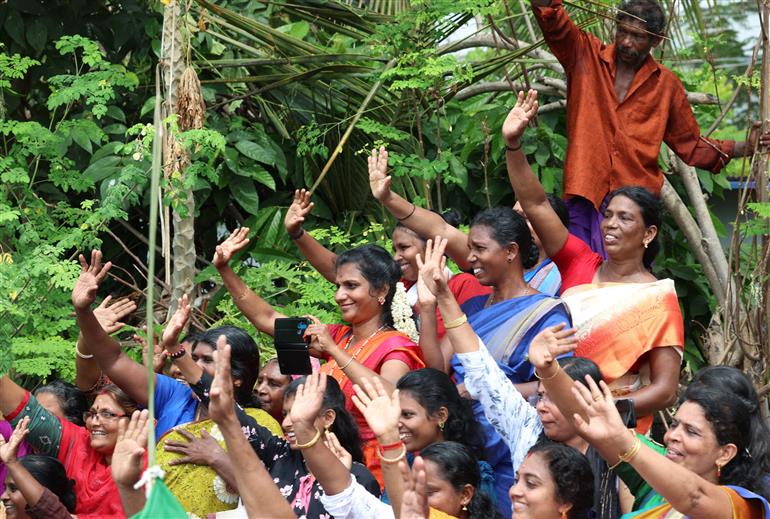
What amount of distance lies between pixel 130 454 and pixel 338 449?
850 millimetres

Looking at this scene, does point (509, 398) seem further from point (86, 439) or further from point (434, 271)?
point (86, 439)

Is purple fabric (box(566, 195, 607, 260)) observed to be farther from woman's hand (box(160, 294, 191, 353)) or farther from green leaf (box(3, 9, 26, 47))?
green leaf (box(3, 9, 26, 47))

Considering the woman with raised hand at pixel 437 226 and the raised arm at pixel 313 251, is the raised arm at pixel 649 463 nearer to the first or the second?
the woman with raised hand at pixel 437 226

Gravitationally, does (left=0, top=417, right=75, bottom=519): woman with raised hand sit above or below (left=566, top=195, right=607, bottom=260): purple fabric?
below

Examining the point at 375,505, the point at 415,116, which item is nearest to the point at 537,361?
the point at 375,505

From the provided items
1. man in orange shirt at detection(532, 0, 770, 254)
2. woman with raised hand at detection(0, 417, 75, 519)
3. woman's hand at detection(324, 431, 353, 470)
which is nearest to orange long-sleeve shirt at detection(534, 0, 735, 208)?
man in orange shirt at detection(532, 0, 770, 254)

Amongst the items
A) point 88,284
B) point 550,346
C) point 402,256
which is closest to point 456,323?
point 550,346

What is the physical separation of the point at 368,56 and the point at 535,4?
1791 millimetres

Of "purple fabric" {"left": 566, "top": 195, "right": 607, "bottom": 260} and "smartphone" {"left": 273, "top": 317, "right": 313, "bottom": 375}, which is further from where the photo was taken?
"purple fabric" {"left": 566, "top": 195, "right": 607, "bottom": 260}

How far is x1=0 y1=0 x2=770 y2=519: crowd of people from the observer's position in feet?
12.4

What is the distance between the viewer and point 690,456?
3822 millimetres

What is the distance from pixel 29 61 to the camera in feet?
21.0

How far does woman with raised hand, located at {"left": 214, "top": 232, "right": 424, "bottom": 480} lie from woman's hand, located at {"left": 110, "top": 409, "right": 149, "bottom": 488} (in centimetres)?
112

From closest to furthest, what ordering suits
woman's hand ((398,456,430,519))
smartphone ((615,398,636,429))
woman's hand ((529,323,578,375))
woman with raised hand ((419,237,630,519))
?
woman's hand ((398,456,430,519)) < woman's hand ((529,323,578,375)) < smartphone ((615,398,636,429)) < woman with raised hand ((419,237,630,519))
